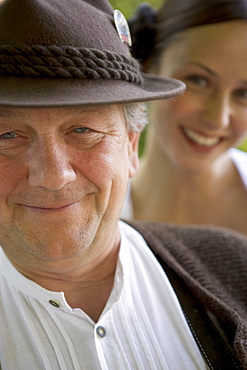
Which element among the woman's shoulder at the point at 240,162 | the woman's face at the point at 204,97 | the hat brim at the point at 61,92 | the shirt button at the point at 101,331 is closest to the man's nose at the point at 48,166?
the hat brim at the point at 61,92

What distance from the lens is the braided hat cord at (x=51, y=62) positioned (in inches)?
50.8

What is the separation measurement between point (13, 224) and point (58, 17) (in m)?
0.60

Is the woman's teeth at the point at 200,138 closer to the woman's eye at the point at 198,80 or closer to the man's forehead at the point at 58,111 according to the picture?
the woman's eye at the point at 198,80

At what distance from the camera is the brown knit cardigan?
5.64ft

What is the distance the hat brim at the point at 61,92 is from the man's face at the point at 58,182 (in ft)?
0.36

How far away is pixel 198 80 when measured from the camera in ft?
8.38

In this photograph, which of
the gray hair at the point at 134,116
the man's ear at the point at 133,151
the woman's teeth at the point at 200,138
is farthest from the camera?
the woman's teeth at the point at 200,138

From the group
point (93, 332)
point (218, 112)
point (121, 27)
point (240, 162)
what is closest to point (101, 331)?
point (93, 332)

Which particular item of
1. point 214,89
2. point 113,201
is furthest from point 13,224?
point 214,89

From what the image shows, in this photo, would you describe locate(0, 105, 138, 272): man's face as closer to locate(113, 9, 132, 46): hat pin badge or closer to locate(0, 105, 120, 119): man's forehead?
locate(0, 105, 120, 119): man's forehead

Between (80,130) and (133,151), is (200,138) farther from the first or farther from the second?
(80,130)

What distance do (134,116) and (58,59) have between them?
484 mm

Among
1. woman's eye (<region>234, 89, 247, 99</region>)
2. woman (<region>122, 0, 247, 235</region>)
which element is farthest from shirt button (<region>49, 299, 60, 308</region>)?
woman's eye (<region>234, 89, 247, 99</region>)

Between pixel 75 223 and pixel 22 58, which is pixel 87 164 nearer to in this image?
pixel 75 223
